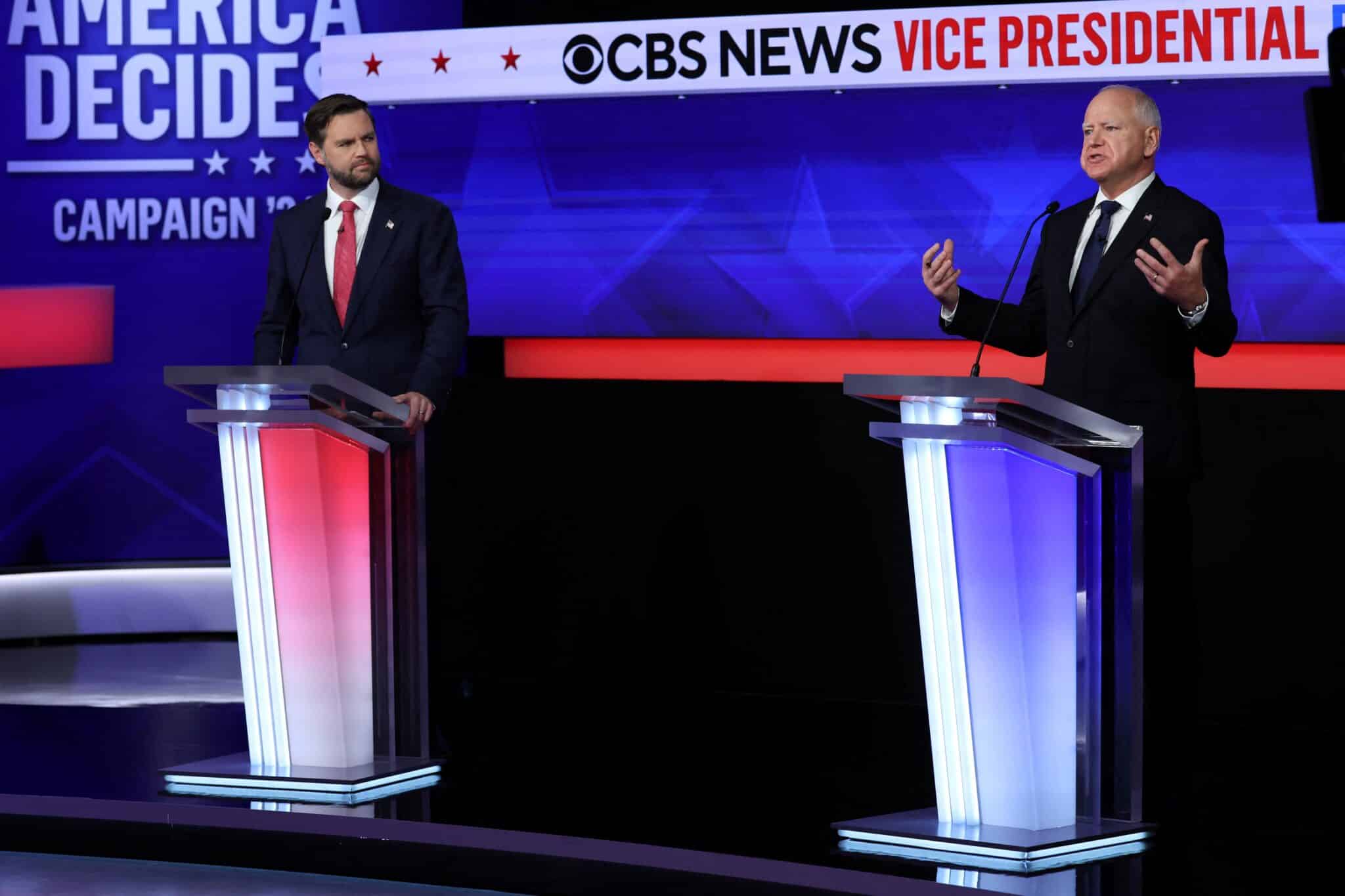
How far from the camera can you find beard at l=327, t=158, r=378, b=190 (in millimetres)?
3984

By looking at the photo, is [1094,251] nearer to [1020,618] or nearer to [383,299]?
[1020,618]

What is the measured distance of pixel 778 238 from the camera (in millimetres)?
5164

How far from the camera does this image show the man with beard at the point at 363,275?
13.0 feet

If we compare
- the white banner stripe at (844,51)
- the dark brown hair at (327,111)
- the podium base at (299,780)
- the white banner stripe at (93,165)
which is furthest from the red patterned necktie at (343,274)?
the white banner stripe at (93,165)

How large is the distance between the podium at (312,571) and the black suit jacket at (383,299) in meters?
0.21

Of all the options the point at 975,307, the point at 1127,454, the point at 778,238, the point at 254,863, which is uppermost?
the point at 778,238

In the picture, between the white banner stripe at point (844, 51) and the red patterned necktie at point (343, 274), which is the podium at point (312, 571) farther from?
the white banner stripe at point (844, 51)

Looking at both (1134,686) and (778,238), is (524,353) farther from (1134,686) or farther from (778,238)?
(1134,686)

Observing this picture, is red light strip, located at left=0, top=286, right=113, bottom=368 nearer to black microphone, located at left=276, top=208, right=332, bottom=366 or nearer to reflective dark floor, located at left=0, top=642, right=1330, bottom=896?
reflective dark floor, located at left=0, top=642, right=1330, bottom=896

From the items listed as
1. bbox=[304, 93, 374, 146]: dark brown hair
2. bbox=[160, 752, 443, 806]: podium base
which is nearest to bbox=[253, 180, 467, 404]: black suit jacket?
bbox=[304, 93, 374, 146]: dark brown hair

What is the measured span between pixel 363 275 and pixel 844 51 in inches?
65.9

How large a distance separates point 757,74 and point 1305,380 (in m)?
1.59

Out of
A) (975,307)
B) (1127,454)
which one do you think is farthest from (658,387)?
(1127,454)

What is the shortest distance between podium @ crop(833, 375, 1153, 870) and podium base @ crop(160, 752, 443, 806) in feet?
2.97
